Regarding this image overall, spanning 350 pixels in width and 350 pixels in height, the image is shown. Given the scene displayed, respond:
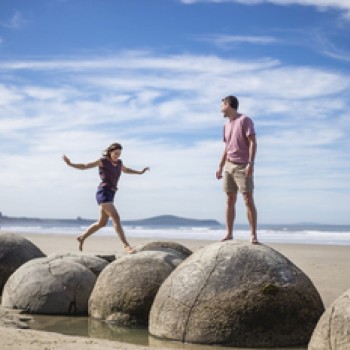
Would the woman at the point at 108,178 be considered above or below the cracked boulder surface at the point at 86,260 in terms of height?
above

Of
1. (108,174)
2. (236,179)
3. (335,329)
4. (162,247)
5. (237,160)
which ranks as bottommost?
(335,329)

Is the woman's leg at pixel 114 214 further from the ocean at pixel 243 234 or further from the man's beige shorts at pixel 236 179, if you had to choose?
the ocean at pixel 243 234

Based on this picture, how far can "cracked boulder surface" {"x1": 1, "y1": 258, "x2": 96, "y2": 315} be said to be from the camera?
28.6ft

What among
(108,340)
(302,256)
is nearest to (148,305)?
(108,340)

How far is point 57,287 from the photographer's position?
8.77 meters

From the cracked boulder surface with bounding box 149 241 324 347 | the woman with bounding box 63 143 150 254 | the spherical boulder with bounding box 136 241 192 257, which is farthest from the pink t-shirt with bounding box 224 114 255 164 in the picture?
the woman with bounding box 63 143 150 254

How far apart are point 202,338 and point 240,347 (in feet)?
1.30

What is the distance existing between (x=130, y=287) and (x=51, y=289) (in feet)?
4.48

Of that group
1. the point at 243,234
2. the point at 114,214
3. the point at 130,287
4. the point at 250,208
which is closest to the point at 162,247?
the point at 114,214

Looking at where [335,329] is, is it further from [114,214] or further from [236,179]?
[114,214]

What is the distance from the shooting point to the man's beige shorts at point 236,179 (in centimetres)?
780

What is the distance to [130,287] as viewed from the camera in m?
7.99

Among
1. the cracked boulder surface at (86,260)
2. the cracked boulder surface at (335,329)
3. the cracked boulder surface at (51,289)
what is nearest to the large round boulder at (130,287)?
the cracked boulder surface at (51,289)

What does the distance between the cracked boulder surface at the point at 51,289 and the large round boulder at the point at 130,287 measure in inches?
21.2
